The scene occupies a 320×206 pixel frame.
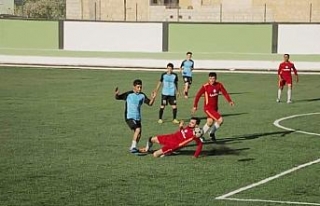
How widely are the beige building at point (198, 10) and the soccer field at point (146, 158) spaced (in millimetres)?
32841

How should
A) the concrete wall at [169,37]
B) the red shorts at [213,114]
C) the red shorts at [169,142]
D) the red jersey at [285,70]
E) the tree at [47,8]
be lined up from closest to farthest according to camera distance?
the red shorts at [169,142] → the red shorts at [213,114] → the red jersey at [285,70] → the concrete wall at [169,37] → the tree at [47,8]

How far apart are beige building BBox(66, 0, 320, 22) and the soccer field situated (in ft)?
108

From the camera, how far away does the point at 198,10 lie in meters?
68.2

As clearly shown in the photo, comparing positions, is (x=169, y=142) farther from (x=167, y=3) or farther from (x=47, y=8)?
(x=47, y=8)

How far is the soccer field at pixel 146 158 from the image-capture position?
1445 cm

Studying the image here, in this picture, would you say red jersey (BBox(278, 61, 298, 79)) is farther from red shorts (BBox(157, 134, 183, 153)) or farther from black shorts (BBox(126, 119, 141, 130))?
red shorts (BBox(157, 134, 183, 153))

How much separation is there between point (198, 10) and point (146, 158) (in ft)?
166

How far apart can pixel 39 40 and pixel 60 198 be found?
45.6 meters

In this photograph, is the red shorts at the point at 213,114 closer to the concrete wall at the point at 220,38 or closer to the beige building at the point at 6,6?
the concrete wall at the point at 220,38

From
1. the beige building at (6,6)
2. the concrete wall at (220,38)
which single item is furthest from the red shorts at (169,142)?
the beige building at (6,6)

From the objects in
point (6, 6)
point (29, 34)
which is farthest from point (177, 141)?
point (6, 6)

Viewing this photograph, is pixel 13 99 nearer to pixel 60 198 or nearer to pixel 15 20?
pixel 60 198

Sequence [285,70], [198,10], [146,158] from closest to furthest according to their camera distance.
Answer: [146,158] → [285,70] → [198,10]

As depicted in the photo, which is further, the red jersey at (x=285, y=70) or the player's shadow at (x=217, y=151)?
the red jersey at (x=285, y=70)
